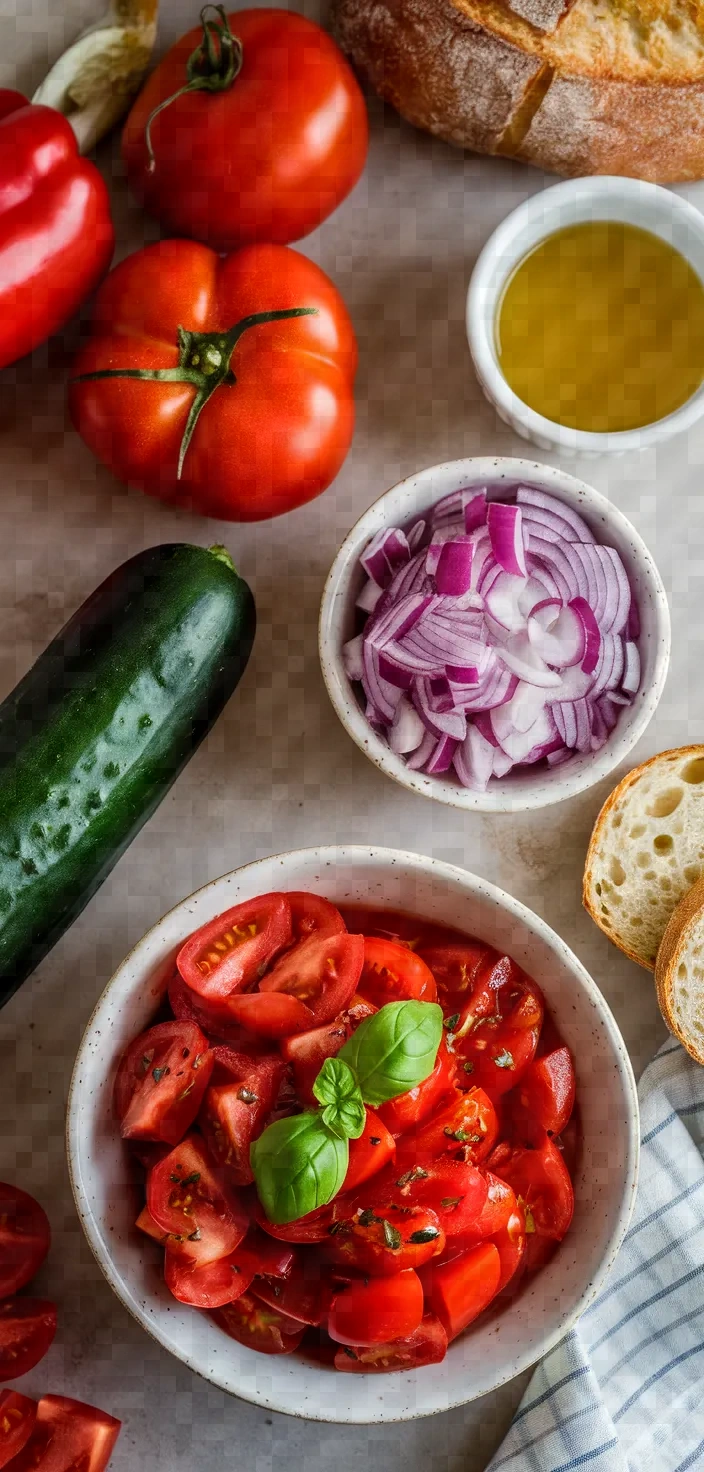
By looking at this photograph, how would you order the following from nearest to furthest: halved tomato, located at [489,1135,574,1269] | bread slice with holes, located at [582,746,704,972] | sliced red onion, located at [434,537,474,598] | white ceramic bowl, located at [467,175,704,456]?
halved tomato, located at [489,1135,574,1269] → sliced red onion, located at [434,537,474,598] → white ceramic bowl, located at [467,175,704,456] → bread slice with holes, located at [582,746,704,972]

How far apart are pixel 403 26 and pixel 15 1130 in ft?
5.71

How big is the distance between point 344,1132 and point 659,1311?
84 centimetres

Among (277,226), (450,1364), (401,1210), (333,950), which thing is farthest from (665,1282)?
(277,226)

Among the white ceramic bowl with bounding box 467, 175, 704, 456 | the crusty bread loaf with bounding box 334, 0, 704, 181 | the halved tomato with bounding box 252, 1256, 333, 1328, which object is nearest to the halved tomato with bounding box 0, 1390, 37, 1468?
the halved tomato with bounding box 252, 1256, 333, 1328

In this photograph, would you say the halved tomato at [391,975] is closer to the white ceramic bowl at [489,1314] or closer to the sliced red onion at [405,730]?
the white ceramic bowl at [489,1314]

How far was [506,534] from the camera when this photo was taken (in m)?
1.64

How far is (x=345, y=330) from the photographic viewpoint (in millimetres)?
1785

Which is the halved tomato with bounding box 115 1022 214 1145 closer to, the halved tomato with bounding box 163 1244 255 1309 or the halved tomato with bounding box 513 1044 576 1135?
the halved tomato with bounding box 163 1244 255 1309

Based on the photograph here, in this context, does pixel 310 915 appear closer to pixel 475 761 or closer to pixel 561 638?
pixel 475 761

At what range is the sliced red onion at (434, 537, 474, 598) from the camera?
1625mm

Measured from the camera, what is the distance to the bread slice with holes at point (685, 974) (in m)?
1.76

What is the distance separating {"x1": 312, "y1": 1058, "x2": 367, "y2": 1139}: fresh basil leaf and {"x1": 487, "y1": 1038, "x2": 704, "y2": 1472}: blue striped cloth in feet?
2.27

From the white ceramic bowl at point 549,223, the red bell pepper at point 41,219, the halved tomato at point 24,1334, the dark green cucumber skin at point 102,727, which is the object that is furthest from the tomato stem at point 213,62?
the halved tomato at point 24,1334

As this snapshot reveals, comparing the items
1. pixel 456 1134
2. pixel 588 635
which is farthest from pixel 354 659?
pixel 456 1134
